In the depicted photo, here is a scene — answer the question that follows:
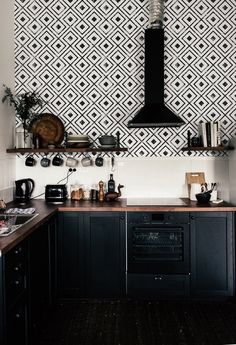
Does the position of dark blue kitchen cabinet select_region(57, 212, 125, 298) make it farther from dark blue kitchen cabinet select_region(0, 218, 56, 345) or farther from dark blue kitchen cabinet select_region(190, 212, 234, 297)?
dark blue kitchen cabinet select_region(190, 212, 234, 297)

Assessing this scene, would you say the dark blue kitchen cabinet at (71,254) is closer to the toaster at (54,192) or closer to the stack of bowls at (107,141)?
the toaster at (54,192)

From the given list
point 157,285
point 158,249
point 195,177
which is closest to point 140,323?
point 157,285

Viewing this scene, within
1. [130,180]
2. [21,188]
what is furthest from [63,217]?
[130,180]

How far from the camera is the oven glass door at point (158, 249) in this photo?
3.79 meters

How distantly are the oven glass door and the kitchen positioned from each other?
2.50 ft

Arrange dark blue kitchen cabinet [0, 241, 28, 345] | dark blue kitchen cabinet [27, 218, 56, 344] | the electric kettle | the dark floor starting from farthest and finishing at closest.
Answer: the electric kettle < the dark floor < dark blue kitchen cabinet [27, 218, 56, 344] < dark blue kitchen cabinet [0, 241, 28, 345]

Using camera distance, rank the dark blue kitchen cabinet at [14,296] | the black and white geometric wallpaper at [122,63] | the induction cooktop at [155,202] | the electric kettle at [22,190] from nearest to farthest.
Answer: the dark blue kitchen cabinet at [14,296] < the induction cooktop at [155,202] < the electric kettle at [22,190] < the black and white geometric wallpaper at [122,63]

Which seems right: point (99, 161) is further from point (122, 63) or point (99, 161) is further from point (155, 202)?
point (122, 63)

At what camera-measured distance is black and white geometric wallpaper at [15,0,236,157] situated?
14.6 feet

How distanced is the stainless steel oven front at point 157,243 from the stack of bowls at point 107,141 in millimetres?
843

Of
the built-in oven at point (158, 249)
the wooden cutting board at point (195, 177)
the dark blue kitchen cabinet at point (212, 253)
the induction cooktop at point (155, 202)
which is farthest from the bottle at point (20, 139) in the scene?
the dark blue kitchen cabinet at point (212, 253)

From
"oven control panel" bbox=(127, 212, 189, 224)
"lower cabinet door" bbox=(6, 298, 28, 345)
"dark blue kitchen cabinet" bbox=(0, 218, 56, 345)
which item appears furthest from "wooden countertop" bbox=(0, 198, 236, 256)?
"lower cabinet door" bbox=(6, 298, 28, 345)

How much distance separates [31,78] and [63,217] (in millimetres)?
1699

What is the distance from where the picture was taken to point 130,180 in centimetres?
449
